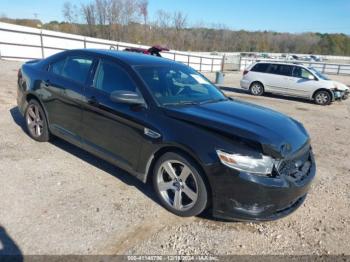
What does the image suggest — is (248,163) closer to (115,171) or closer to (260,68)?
(115,171)

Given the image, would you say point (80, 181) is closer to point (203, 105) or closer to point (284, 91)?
point (203, 105)

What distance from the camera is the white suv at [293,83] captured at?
13.0 metres

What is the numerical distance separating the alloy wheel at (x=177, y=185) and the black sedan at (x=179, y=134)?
0.01 m

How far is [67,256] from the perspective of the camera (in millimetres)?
2555

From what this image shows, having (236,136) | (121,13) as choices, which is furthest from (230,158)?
(121,13)

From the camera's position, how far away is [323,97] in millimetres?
12922

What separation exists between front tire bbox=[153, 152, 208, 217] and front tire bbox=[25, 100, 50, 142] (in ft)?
7.99

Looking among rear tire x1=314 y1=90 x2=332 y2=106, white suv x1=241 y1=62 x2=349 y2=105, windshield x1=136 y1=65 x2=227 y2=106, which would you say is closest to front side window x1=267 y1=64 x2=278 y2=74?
white suv x1=241 y1=62 x2=349 y2=105

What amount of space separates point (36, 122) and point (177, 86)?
2627mm

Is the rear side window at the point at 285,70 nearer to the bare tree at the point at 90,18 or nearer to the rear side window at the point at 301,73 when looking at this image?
the rear side window at the point at 301,73

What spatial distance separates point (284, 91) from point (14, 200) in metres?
12.7

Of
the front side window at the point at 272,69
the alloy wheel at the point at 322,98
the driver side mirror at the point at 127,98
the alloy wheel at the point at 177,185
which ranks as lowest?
the alloy wheel at the point at 322,98

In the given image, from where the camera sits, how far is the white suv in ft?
42.5

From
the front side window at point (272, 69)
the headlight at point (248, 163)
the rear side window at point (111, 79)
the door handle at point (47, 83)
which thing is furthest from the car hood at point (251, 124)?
the front side window at point (272, 69)
